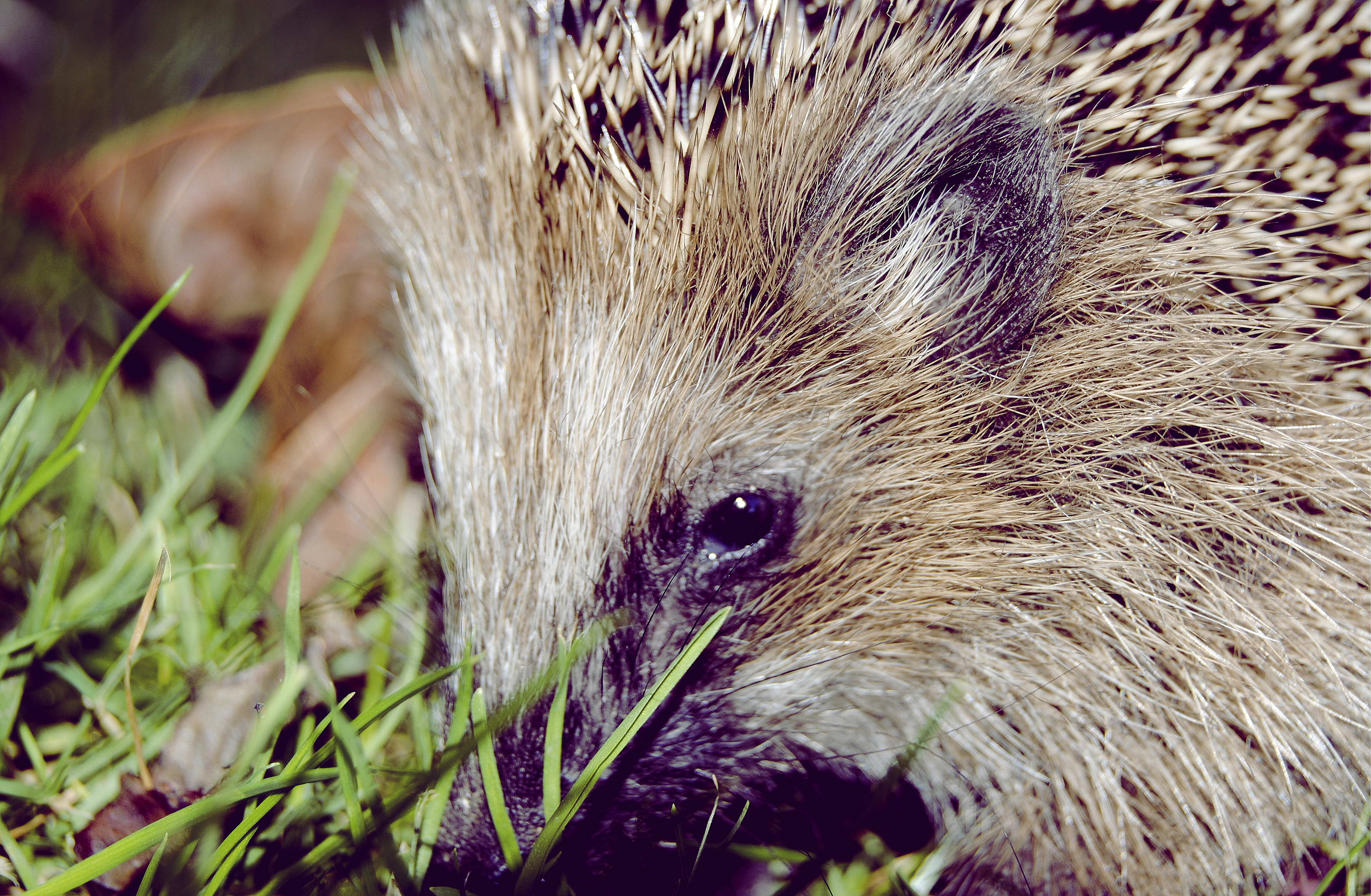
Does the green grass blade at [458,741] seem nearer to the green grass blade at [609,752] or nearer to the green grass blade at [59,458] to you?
the green grass blade at [609,752]

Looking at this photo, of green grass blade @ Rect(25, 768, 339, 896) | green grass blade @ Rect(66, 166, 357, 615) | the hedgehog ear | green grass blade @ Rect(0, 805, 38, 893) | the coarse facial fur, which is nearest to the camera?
green grass blade @ Rect(25, 768, 339, 896)

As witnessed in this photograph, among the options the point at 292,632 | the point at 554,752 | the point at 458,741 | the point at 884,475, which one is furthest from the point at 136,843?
the point at 884,475

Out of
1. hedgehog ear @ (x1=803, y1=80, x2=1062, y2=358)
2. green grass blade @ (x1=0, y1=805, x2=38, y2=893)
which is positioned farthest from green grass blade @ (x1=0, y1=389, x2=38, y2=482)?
hedgehog ear @ (x1=803, y1=80, x2=1062, y2=358)

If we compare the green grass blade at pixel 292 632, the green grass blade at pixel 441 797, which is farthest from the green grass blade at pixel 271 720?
the green grass blade at pixel 441 797

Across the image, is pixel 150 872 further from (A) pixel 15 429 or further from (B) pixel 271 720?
(A) pixel 15 429

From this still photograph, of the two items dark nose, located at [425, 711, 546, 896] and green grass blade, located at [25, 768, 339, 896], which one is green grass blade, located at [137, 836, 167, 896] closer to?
green grass blade, located at [25, 768, 339, 896]

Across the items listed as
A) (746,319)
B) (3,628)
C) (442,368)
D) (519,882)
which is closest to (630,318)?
(746,319)

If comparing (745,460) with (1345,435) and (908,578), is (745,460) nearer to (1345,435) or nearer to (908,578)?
(908,578)
